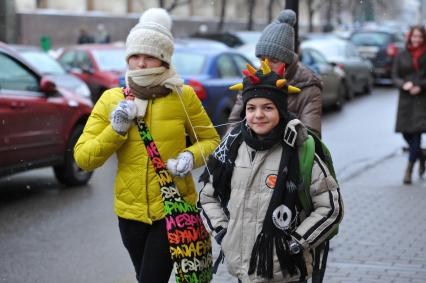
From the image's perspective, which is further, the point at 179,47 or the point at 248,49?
the point at 248,49

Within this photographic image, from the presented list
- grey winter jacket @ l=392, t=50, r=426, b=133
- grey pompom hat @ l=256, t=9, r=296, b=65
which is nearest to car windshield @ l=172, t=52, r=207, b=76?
grey winter jacket @ l=392, t=50, r=426, b=133

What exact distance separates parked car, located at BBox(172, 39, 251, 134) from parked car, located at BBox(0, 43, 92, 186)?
3627 mm

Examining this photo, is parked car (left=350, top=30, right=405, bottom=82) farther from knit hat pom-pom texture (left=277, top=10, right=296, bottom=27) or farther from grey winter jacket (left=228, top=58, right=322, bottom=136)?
grey winter jacket (left=228, top=58, right=322, bottom=136)

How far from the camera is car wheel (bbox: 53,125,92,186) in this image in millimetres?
10633

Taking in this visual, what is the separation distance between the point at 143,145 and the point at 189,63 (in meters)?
10.8

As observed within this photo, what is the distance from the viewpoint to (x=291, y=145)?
3.89 metres

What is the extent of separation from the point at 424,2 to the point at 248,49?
731cm

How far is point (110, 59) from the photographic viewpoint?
62.4 feet

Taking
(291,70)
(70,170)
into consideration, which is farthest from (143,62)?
(70,170)

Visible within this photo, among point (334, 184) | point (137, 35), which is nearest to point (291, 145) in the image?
point (334, 184)

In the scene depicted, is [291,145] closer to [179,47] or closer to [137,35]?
[137,35]

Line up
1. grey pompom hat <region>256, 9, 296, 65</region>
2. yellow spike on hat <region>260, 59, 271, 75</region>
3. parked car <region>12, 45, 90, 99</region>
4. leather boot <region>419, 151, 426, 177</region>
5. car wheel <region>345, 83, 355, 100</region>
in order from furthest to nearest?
car wheel <region>345, 83, 355, 100</region> < parked car <region>12, 45, 90, 99</region> < leather boot <region>419, 151, 426, 177</region> < grey pompom hat <region>256, 9, 296, 65</region> < yellow spike on hat <region>260, 59, 271, 75</region>

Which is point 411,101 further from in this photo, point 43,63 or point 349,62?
point 349,62

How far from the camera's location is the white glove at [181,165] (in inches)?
172
